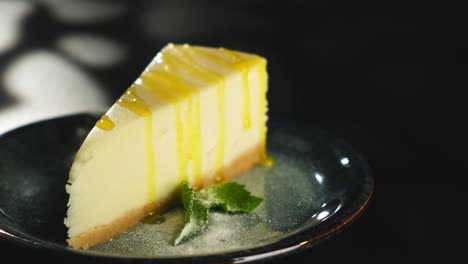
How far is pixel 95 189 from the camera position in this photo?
138cm

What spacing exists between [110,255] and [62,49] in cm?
133

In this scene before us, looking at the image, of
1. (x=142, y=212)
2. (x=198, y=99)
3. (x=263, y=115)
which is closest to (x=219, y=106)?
(x=198, y=99)

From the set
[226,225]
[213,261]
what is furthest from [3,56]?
[213,261]

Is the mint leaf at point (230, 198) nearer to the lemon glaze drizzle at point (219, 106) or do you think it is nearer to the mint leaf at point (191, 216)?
the mint leaf at point (191, 216)

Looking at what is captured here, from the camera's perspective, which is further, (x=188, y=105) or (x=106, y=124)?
(x=188, y=105)

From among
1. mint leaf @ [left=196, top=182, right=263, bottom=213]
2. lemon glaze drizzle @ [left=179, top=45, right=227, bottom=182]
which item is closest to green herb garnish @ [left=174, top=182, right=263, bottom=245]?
mint leaf @ [left=196, top=182, right=263, bottom=213]

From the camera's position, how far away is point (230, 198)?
1503 millimetres

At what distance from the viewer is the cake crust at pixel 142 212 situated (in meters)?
1.38

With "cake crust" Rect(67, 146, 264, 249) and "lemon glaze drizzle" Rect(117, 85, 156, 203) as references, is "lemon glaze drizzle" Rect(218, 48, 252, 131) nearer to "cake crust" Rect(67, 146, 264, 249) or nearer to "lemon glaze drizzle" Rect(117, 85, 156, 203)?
"cake crust" Rect(67, 146, 264, 249)

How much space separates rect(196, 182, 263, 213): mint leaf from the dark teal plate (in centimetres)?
2

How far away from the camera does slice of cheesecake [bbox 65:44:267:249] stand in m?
1.38

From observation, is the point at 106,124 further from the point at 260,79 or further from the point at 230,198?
the point at 260,79

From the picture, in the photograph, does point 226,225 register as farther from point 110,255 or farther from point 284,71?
point 284,71

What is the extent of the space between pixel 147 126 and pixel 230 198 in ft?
0.72
